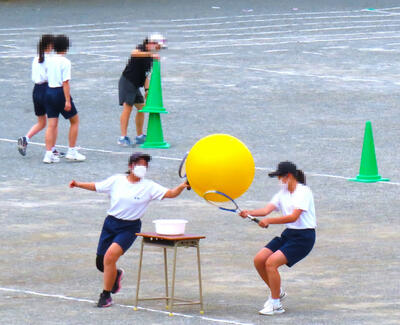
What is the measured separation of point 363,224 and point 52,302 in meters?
4.45

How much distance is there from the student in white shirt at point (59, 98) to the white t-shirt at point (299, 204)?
7.32 metres

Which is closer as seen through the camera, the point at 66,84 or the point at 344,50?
the point at 66,84

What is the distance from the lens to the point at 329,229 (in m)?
13.1

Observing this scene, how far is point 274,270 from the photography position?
32.6 feet

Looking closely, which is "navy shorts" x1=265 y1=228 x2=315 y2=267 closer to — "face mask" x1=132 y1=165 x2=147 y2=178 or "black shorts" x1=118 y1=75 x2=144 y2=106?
"face mask" x1=132 y1=165 x2=147 y2=178

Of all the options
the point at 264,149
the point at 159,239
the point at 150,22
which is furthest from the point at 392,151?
the point at 150,22

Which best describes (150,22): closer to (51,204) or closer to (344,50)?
(344,50)

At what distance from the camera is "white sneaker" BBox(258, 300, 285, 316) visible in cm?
970

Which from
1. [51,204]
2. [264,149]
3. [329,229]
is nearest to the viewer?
[329,229]

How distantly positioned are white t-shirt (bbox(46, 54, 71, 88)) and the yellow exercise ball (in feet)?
24.6

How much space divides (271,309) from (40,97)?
28.0 feet

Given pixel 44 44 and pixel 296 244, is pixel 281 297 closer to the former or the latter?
pixel 296 244

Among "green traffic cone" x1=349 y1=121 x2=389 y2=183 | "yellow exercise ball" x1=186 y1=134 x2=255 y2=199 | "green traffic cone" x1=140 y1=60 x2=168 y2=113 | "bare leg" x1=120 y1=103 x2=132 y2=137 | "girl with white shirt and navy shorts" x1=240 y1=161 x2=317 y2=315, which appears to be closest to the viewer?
"yellow exercise ball" x1=186 y1=134 x2=255 y2=199

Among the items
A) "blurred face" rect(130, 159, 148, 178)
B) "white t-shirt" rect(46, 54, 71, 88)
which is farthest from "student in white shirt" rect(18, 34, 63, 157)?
"blurred face" rect(130, 159, 148, 178)
